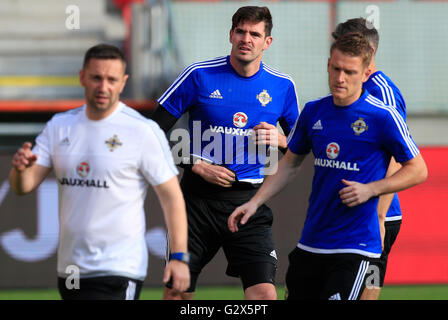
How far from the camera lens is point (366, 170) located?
450 cm

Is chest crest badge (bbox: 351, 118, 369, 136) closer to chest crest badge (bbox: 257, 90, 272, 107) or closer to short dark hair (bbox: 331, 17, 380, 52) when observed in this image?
short dark hair (bbox: 331, 17, 380, 52)

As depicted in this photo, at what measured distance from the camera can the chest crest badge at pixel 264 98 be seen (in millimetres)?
5469

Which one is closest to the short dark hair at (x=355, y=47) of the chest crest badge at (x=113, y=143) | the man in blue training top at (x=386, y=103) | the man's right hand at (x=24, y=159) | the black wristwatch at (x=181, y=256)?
the man in blue training top at (x=386, y=103)

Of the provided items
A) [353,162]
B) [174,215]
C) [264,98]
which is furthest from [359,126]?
[174,215]

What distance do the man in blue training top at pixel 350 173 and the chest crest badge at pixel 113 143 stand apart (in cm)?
134

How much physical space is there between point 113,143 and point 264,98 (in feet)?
5.87

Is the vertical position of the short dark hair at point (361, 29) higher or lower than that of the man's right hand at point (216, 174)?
Answer: higher

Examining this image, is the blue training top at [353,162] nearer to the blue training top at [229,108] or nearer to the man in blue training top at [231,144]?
the man in blue training top at [231,144]

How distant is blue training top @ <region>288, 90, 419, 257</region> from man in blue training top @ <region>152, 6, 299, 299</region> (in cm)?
76

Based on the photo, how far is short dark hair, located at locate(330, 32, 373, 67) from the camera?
4.44m

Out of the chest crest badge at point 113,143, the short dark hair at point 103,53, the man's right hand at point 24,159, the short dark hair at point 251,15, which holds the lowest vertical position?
the man's right hand at point 24,159
